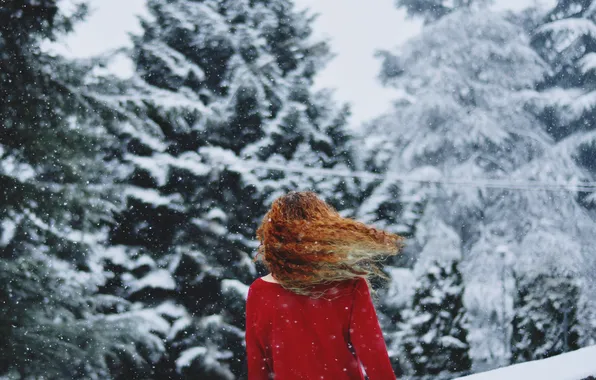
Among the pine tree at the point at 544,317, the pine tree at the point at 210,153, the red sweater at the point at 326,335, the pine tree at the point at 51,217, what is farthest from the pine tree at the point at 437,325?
the red sweater at the point at 326,335

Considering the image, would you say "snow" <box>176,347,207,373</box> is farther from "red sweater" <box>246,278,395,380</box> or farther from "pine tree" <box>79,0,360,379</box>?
"red sweater" <box>246,278,395,380</box>

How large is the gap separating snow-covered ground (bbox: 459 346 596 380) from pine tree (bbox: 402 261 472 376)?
1.69 m

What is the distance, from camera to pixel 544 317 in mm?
7680

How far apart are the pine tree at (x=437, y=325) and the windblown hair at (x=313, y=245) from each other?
4363mm

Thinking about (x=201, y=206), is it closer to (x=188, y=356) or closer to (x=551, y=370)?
(x=188, y=356)

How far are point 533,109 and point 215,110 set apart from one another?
714 cm

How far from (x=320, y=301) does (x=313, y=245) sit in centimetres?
21

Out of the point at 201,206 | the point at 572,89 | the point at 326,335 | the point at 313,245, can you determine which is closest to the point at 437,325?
the point at 201,206

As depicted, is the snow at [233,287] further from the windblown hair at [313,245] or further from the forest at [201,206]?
the windblown hair at [313,245]

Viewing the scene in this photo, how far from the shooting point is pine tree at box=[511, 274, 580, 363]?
753 cm

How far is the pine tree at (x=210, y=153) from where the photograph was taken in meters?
4.07

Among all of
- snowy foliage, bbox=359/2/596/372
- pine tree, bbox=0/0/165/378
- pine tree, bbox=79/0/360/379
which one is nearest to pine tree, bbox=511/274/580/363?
snowy foliage, bbox=359/2/596/372

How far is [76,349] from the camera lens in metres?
3.57

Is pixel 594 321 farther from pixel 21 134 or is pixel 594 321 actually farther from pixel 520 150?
pixel 21 134
